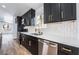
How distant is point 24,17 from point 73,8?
663 mm

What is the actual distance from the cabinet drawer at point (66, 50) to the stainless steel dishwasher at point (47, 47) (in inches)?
2.7

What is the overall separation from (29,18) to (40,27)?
19 cm

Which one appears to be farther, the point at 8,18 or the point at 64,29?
the point at 64,29

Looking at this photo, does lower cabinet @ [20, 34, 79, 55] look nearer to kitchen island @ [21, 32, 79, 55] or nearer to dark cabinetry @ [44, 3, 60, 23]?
kitchen island @ [21, 32, 79, 55]

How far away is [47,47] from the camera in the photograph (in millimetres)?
1847

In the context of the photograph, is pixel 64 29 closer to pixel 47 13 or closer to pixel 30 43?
pixel 47 13

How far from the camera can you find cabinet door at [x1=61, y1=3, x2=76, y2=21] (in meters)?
1.82

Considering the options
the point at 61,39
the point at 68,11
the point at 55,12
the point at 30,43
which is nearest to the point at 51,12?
the point at 55,12

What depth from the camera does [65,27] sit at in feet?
6.63

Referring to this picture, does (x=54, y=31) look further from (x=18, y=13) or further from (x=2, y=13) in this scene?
(x=2, y=13)

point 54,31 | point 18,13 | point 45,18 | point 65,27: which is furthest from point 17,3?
point 65,27

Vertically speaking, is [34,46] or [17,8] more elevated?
[17,8]

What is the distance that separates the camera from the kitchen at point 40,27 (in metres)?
1.80

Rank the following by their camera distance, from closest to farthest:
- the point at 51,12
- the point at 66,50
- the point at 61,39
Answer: the point at 66,50, the point at 61,39, the point at 51,12
